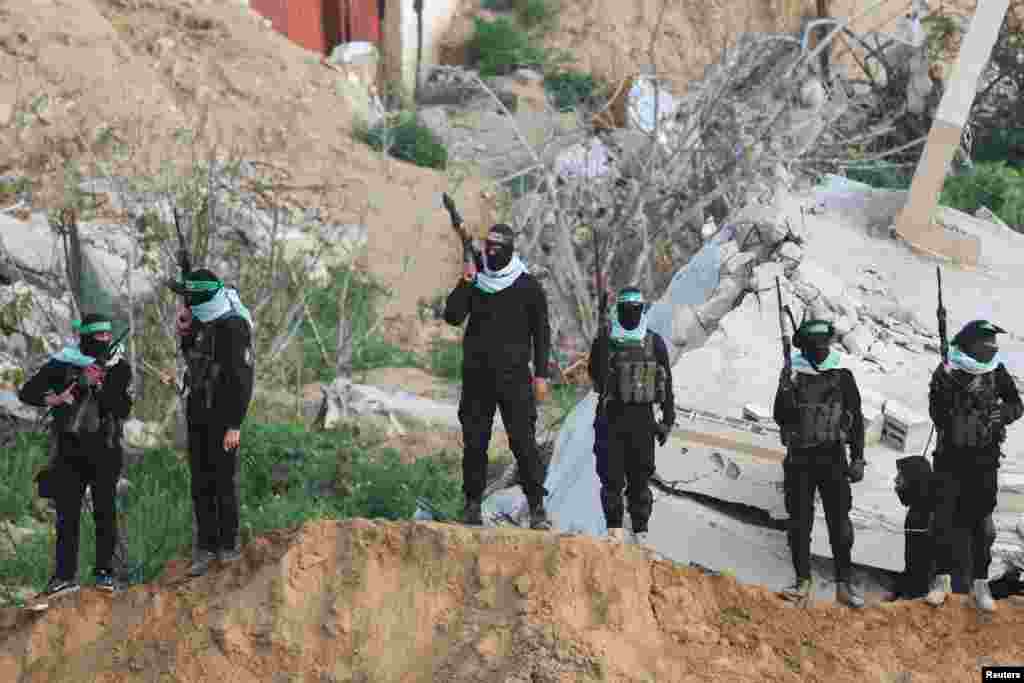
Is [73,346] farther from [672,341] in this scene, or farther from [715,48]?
[715,48]

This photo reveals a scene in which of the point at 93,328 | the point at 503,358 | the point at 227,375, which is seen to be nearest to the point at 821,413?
the point at 503,358

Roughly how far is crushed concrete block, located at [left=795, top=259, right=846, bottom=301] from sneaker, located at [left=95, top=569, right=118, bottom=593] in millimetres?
4846

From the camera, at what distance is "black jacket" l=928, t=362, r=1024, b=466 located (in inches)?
250

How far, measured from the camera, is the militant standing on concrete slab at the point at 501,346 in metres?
6.70

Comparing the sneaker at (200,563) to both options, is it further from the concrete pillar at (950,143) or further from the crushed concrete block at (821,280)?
the concrete pillar at (950,143)

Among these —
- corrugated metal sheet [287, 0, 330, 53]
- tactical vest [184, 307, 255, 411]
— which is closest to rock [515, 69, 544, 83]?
corrugated metal sheet [287, 0, 330, 53]

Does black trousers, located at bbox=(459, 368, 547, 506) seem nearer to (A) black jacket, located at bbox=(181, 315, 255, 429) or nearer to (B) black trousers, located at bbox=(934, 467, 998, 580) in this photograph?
(A) black jacket, located at bbox=(181, 315, 255, 429)

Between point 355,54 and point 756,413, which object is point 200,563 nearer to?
point 756,413

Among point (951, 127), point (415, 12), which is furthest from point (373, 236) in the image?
point (951, 127)

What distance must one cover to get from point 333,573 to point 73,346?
1.68m

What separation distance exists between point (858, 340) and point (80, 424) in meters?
4.95

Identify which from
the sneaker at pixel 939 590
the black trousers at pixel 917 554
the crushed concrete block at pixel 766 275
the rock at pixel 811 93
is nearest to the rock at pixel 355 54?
the rock at pixel 811 93

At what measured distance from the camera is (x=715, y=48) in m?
24.2

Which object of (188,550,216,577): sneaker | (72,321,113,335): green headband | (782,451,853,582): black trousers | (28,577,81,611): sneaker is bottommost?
(28,577,81,611): sneaker
